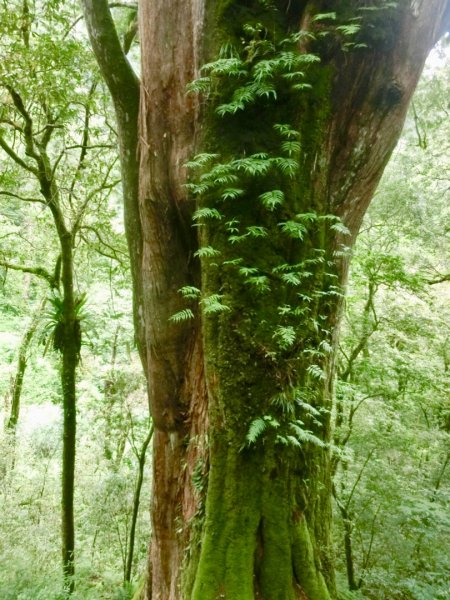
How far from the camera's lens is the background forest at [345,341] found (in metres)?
7.00

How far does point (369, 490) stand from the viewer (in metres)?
8.73

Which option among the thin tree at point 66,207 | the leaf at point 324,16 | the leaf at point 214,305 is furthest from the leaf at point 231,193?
the thin tree at point 66,207

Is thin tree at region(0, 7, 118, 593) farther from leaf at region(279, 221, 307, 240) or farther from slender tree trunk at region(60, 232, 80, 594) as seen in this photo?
leaf at region(279, 221, 307, 240)

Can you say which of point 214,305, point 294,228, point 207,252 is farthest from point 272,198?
point 214,305

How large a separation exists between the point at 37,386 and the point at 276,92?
57.2ft

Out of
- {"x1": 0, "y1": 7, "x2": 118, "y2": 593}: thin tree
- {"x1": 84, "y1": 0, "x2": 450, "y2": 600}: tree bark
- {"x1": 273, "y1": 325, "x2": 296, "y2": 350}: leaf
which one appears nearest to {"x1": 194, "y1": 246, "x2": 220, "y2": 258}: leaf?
{"x1": 84, "y1": 0, "x2": 450, "y2": 600}: tree bark

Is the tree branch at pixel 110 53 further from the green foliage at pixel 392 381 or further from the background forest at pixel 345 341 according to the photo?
the green foliage at pixel 392 381

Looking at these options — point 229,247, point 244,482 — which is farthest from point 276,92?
point 244,482

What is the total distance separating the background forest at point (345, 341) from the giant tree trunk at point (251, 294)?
310cm

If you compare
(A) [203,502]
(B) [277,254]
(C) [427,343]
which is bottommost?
(A) [203,502]

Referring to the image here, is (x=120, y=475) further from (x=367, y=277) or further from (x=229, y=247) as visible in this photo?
(x=229, y=247)

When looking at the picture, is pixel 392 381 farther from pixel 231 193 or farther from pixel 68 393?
pixel 231 193

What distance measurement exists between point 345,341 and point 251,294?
6.77 m

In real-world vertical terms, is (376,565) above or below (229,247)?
below
